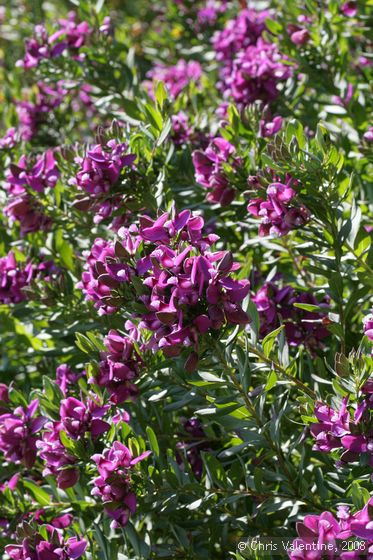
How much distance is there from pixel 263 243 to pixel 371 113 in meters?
1.11

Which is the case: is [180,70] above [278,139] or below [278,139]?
below

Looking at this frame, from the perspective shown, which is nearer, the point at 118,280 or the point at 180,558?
the point at 118,280

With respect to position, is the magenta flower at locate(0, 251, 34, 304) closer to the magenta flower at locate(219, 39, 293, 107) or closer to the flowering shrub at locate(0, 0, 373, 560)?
the flowering shrub at locate(0, 0, 373, 560)

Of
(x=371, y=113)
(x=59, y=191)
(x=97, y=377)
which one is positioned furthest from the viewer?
(x=371, y=113)

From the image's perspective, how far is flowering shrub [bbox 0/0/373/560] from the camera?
171 centimetres

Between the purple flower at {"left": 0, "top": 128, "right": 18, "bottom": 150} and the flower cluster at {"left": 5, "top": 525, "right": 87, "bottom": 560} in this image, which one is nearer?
the flower cluster at {"left": 5, "top": 525, "right": 87, "bottom": 560}

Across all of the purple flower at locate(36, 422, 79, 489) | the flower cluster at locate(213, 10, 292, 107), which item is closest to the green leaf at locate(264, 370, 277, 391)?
the purple flower at locate(36, 422, 79, 489)

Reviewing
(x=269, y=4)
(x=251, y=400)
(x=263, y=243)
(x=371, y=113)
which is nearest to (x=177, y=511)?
(x=251, y=400)

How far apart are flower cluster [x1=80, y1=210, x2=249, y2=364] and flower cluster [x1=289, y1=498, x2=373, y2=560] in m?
0.47

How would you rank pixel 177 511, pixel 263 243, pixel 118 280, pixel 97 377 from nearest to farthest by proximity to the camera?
pixel 118 280, pixel 97 377, pixel 177 511, pixel 263 243

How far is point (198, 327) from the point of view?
160 cm

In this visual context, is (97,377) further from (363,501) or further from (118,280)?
(363,501)

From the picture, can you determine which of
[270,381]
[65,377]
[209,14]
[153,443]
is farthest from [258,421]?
[209,14]

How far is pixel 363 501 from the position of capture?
1.59m
